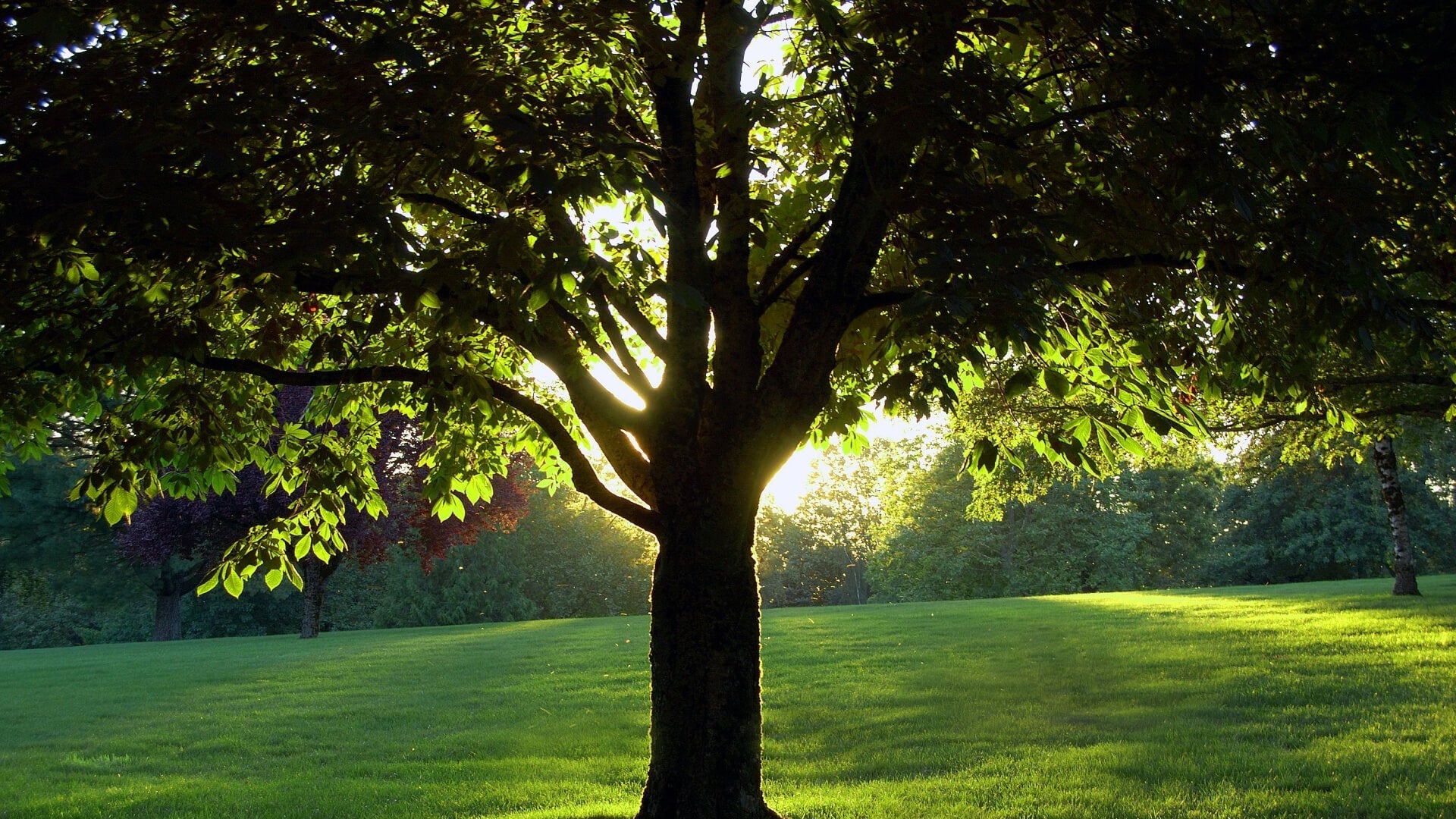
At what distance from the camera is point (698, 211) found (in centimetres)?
608

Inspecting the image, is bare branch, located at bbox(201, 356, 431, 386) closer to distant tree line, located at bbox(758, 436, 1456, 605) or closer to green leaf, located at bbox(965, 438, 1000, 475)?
green leaf, located at bbox(965, 438, 1000, 475)

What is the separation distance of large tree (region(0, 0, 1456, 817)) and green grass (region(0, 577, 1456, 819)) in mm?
3094

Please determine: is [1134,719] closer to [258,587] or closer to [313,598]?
[313,598]

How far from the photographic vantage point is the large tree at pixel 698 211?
418cm

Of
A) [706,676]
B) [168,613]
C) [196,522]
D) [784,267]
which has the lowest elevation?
[168,613]

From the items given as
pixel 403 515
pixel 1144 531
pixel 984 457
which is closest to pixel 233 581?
pixel 984 457

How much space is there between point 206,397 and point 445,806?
148 inches

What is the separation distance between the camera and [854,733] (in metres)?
11.0

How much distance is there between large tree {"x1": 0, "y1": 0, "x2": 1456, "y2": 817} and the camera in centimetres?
418

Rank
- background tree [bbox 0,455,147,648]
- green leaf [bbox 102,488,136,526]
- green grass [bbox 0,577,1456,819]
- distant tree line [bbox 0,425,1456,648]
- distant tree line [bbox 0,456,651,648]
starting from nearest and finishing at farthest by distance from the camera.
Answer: green leaf [bbox 102,488,136,526] < green grass [bbox 0,577,1456,819] < distant tree line [bbox 0,456,651,648] < background tree [bbox 0,455,147,648] < distant tree line [bbox 0,425,1456,648]

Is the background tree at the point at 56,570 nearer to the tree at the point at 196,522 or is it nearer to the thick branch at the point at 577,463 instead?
the tree at the point at 196,522

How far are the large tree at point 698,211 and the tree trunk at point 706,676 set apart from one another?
19mm

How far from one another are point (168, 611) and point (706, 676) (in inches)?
1459

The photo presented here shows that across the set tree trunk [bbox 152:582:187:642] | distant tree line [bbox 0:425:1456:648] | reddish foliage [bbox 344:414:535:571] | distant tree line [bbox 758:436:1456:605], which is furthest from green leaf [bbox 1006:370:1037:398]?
distant tree line [bbox 758:436:1456:605]
